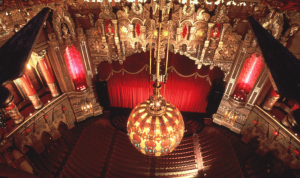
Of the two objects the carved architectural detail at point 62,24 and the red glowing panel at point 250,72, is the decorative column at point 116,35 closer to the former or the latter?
the carved architectural detail at point 62,24

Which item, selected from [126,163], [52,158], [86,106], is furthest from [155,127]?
[86,106]

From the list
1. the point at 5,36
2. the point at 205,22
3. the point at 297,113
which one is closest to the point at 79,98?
the point at 5,36

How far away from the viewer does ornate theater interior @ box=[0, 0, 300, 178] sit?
643cm

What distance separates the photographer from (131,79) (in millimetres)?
8828

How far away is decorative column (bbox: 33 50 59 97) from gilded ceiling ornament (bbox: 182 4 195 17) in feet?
20.9

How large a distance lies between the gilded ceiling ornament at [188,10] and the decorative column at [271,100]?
520 centimetres

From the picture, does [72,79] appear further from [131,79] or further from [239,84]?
[239,84]

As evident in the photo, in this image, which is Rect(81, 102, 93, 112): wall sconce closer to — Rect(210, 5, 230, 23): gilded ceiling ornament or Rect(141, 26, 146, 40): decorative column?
Rect(141, 26, 146, 40): decorative column

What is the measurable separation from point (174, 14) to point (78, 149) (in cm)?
764

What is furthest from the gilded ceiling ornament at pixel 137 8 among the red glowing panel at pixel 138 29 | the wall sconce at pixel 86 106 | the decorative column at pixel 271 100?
the decorative column at pixel 271 100

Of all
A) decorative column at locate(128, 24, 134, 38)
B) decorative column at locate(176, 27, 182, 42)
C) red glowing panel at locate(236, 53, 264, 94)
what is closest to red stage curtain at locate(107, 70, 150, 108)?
decorative column at locate(128, 24, 134, 38)

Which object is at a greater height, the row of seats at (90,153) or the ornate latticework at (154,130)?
the ornate latticework at (154,130)

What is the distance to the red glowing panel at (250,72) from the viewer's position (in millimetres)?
7281

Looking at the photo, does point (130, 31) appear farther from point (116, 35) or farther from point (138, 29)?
point (116, 35)
